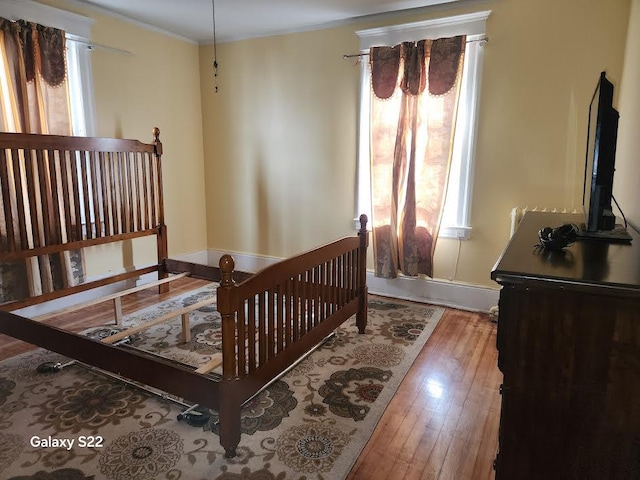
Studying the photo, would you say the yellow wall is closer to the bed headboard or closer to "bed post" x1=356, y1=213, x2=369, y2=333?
the bed headboard

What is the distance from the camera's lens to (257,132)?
440 cm

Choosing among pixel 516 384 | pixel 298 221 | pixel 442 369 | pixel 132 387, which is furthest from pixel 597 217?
pixel 298 221

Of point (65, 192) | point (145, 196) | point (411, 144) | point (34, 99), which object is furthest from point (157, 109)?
point (411, 144)

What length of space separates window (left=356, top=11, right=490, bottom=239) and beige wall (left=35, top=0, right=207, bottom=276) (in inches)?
74.6

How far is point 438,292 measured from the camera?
3.76 metres

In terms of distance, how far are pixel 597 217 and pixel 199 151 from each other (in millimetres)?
3989

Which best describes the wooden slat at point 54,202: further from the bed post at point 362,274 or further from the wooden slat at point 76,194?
the bed post at point 362,274

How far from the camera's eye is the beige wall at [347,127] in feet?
10.0

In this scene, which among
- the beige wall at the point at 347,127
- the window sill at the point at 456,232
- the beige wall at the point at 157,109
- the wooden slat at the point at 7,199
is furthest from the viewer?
the beige wall at the point at 157,109

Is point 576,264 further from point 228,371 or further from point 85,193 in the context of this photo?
point 85,193

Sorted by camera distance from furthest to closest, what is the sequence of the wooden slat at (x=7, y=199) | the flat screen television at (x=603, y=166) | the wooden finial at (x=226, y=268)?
the wooden slat at (x=7, y=199)
the wooden finial at (x=226, y=268)
the flat screen television at (x=603, y=166)

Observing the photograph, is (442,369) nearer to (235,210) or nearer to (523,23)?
(523,23)

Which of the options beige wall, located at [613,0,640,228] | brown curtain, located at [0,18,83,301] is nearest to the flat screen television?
beige wall, located at [613,0,640,228]

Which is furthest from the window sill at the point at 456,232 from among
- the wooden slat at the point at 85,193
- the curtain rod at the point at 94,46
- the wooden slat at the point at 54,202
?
the curtain rod at the point at 94,46
